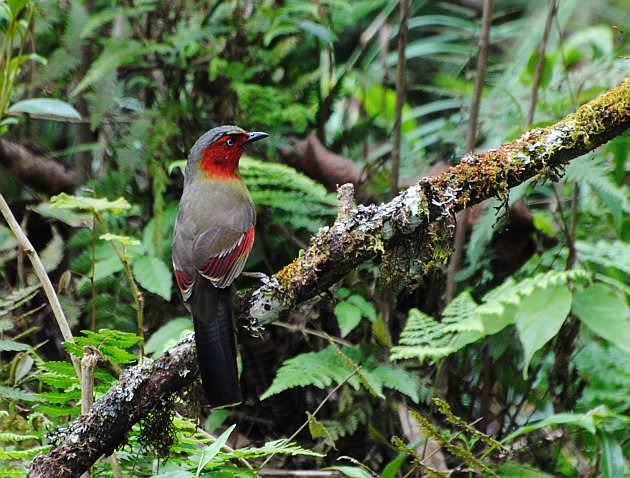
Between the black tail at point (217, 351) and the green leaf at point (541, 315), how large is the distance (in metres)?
1.18

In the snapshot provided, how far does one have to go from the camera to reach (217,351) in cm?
284

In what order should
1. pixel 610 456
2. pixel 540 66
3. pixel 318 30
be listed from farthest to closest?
pixel 318 30
pixel 540 66
pixel 610 456

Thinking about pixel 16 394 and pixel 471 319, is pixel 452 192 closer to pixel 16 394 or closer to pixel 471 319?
pixel 471 319

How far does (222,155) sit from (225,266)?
909mm

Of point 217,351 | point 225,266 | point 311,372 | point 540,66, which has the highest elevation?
point 540,66

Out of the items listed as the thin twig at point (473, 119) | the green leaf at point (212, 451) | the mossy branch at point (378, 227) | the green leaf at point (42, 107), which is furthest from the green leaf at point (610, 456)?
the green leaf at point (42, 107)

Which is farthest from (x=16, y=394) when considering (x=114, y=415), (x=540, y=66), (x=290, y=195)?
(x=540, y=66)

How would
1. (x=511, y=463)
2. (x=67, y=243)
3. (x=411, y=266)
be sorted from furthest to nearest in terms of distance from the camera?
(x=67, y=243), (x=511, y=463), (x=411, y=266)

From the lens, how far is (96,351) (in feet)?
9.20

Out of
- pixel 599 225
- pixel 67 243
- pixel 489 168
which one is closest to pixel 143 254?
pixel 67 243

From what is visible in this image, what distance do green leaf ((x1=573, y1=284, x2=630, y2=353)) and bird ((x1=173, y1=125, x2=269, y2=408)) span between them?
1.47 meters

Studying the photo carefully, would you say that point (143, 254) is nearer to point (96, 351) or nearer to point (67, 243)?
point (67, 243)

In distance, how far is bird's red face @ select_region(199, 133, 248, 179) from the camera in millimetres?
4062

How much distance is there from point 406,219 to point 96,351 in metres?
1.09
